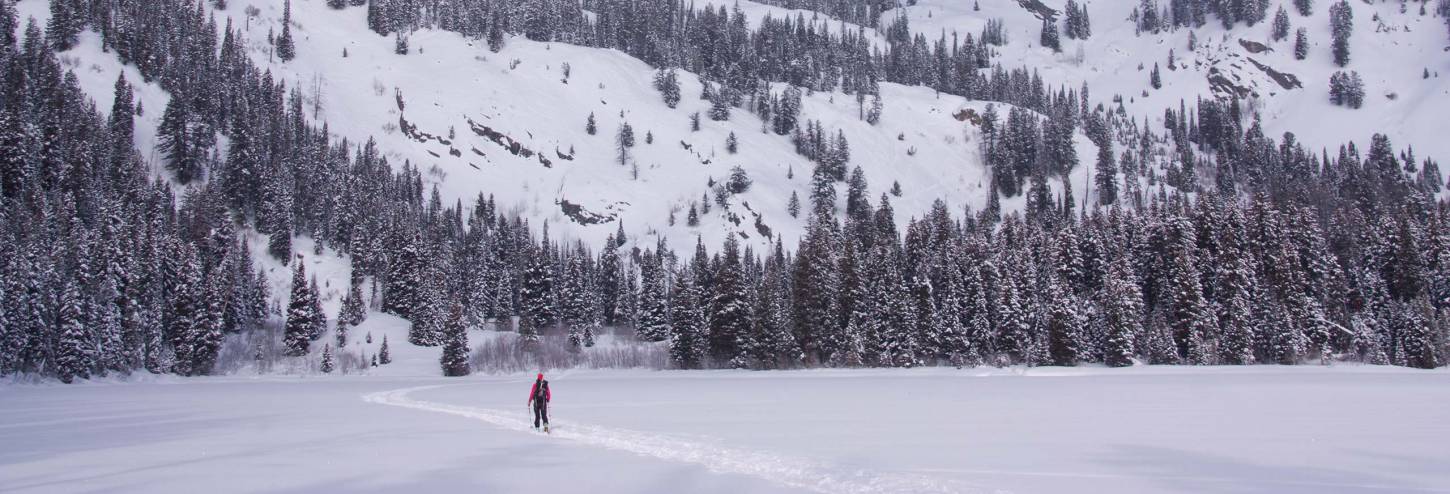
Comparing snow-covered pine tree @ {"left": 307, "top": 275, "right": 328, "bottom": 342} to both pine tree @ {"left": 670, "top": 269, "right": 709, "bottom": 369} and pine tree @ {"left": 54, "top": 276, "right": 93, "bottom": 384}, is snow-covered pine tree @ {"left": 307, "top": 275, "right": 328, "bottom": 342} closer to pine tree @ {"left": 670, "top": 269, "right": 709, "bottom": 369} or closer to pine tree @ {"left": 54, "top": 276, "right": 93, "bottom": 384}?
pine tree @ {"left": 54, "top": 276, "right": 93, "bottom": 384}

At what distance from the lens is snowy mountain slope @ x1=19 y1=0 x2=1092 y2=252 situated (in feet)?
422

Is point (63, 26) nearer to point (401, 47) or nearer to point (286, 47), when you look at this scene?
point (286, 47)

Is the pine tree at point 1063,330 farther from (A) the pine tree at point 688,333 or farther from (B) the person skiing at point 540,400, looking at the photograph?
(B) the person skiing at point 540,400

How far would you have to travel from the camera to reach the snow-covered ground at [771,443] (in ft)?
47.2

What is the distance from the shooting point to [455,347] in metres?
70.8

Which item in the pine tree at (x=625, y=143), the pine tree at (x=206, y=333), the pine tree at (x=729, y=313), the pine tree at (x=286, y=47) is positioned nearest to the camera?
the pine tree at (x=206, y=333)

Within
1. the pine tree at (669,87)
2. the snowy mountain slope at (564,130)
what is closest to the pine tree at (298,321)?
the snowy mountain slope at (564,130)

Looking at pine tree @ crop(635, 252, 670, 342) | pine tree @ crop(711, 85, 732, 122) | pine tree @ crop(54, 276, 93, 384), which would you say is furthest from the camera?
pine tree @ crop(711, 85, 732, 122)

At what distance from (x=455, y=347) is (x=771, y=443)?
56.8m

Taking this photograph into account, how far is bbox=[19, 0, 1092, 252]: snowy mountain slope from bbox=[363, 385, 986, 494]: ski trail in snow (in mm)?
98293

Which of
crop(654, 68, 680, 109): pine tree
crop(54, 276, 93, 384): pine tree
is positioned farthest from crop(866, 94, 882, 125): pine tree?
crop(54, 276, 93, 384): pine tree

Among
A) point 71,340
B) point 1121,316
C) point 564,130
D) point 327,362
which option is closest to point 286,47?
point 564,130

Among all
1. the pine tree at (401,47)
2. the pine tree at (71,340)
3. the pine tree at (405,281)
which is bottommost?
the pine tree at (71,340)

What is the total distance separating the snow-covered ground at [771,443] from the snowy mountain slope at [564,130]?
8994 centimetres
